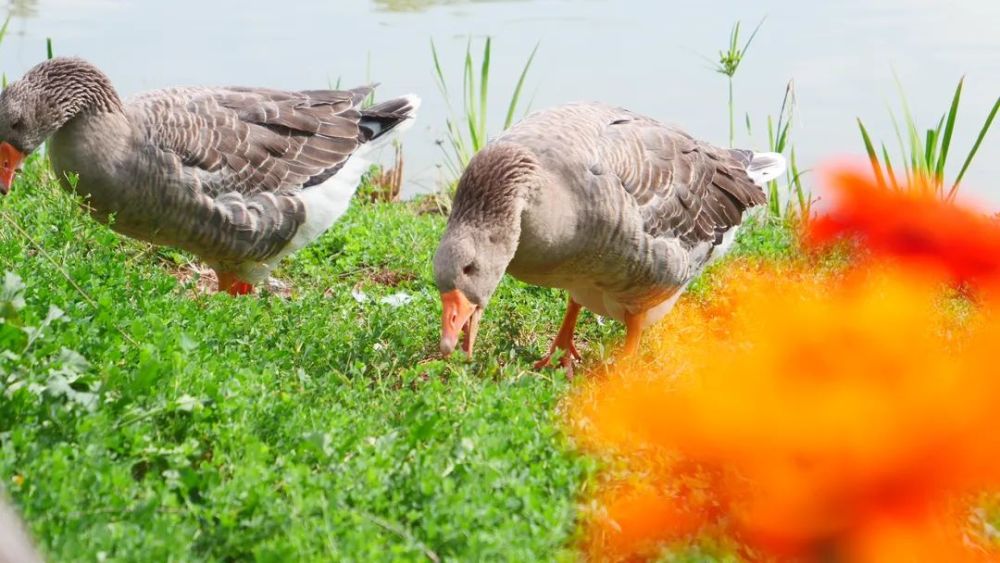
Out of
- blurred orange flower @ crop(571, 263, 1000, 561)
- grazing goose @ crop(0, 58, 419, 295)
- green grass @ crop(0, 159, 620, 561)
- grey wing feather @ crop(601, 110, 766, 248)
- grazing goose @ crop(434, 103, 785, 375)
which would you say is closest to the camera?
blurred orange flower @ crop(571, 263, 1000, 561)

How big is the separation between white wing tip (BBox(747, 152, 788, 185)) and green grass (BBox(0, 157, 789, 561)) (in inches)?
99.6

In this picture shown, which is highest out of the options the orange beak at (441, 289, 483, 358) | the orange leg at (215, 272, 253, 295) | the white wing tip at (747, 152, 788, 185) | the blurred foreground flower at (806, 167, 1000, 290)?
the blurred foreground flower at (806, 167, 1000, 290)

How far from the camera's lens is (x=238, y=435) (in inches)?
132

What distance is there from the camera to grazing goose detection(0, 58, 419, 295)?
594 centimetres

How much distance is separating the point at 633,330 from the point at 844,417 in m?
5.02

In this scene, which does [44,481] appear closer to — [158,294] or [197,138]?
[158,294]

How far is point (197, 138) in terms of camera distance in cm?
619

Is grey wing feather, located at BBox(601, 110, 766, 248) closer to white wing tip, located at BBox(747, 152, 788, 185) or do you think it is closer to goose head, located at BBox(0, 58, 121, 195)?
white wing tip, located at BBox(747, 152, 788, 185)

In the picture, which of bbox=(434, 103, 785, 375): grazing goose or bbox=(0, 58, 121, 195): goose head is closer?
bbox=(434, 103, 785, 375): grazing goose

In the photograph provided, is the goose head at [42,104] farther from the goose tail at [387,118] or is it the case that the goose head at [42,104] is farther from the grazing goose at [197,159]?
the goose tail at [387,118]

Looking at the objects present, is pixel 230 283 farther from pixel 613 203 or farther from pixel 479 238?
pixel 613 203

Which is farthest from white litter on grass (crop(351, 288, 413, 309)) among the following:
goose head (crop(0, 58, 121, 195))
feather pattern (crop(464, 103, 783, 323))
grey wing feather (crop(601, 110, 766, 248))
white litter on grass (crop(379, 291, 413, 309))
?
goose head (crop(0, 58, 121, 195))

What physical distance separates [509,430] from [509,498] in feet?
1.59

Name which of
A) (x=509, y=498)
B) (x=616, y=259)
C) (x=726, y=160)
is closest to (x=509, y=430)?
(x=509, y=498)
